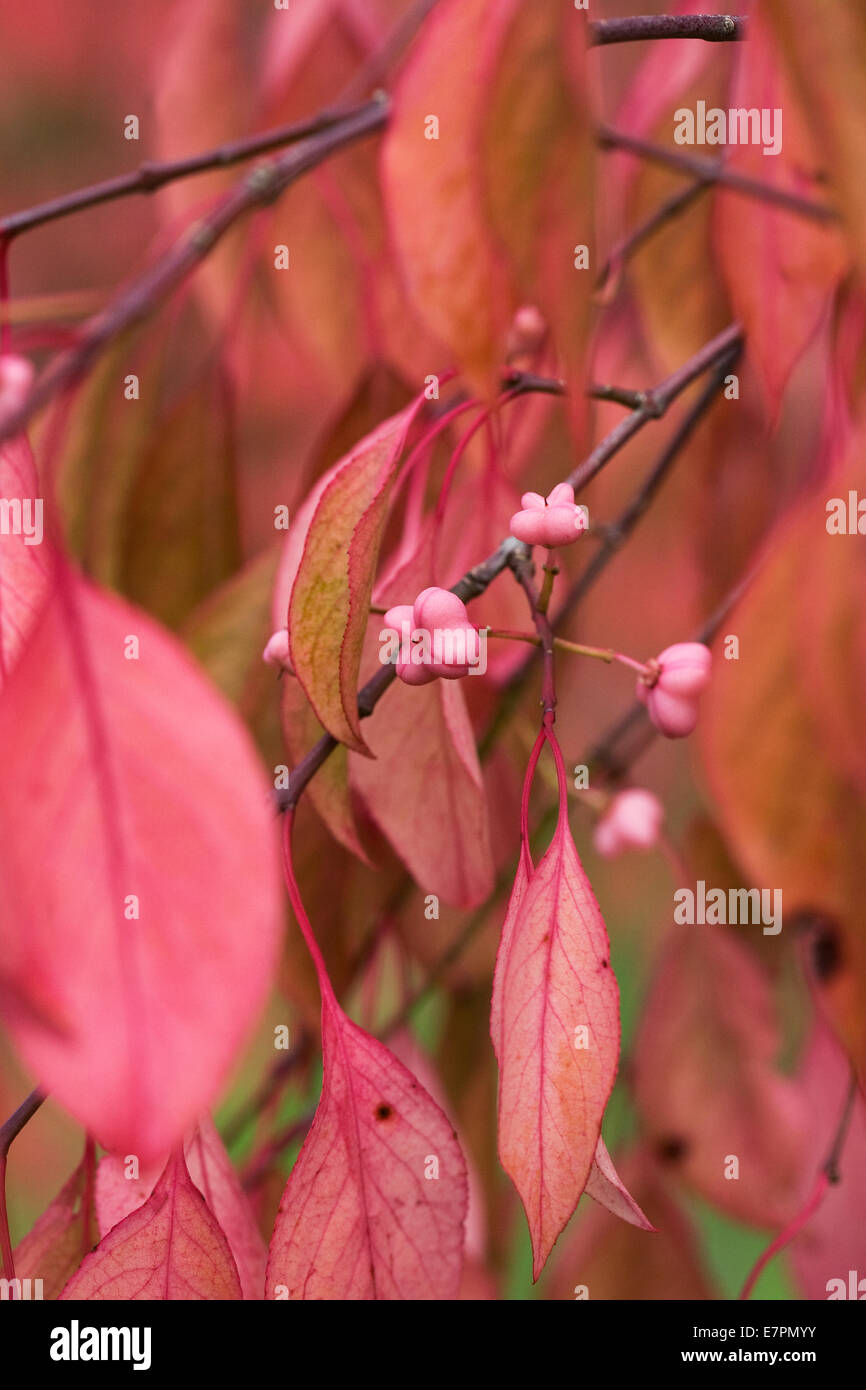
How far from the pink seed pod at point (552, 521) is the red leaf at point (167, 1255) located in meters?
0.13

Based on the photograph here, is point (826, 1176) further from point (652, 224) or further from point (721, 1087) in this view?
point (652, 224)

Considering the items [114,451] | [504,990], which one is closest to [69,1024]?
[504,990]

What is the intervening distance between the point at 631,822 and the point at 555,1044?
89 millimetres

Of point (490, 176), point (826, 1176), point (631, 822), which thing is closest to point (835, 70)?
point (490, 176)

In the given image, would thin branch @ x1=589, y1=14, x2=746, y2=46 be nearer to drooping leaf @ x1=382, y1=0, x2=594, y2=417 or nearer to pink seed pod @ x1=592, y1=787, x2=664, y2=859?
drooping leaf @ x1=382, y1=0, x2=594, y2=417

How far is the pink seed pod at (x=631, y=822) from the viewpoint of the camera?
11.0 inches

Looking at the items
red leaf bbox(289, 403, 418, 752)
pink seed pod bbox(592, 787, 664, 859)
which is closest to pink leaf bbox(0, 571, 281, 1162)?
red leaf bbox(289, 403, 418, 752)

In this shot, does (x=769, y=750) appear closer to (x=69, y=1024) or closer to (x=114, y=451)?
(x=69, y=1024)

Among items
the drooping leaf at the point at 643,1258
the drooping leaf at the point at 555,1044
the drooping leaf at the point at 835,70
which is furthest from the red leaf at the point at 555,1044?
the drooping leaf at the point at 643,1258

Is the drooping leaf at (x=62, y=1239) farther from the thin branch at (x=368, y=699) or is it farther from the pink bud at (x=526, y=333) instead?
the pink bud at (x=526, y=333)

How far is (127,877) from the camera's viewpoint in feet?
0.49

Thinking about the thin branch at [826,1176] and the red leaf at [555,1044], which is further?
the thin branch at [826,1176]

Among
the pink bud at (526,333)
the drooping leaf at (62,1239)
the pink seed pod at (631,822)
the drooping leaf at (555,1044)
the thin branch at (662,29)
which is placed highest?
the thin branch at (662,29)

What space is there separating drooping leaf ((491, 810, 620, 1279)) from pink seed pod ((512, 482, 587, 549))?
0.05m
